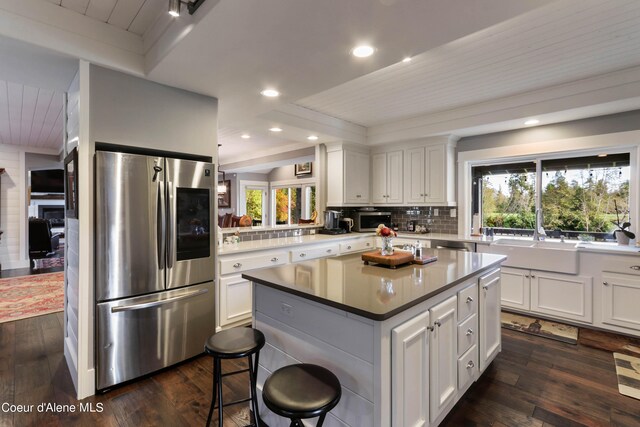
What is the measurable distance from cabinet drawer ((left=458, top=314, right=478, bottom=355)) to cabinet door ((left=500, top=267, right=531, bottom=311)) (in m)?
1.94

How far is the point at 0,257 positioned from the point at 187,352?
20.8 ft

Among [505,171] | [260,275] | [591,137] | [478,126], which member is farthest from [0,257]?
[591,137]

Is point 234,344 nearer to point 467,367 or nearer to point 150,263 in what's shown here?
point 150,263

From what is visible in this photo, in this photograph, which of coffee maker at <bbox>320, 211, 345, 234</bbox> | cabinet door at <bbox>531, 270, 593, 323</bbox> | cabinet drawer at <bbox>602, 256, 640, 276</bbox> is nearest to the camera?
cabinet drawer at <bbox>602, 256, 640, 276</bbox>

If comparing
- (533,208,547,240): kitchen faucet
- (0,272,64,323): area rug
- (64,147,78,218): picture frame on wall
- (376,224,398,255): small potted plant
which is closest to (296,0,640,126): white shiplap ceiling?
(376,224,398,255): small potted plant

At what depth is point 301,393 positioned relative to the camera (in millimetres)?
1252

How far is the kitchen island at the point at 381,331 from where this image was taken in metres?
1.38

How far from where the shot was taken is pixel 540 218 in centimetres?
408

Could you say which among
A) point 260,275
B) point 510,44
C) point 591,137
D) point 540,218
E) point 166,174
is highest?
point 510,44

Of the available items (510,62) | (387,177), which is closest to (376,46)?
(510,62)

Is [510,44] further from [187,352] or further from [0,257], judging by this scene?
[0,257]

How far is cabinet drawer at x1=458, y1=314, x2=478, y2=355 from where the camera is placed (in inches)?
77.9

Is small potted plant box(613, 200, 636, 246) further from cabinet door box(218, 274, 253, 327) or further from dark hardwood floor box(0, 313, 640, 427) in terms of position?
cabinet door box(218, 274, 253, 327)

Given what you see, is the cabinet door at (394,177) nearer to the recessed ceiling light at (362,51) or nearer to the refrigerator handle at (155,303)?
the recessed ceiling light at (362,51)
